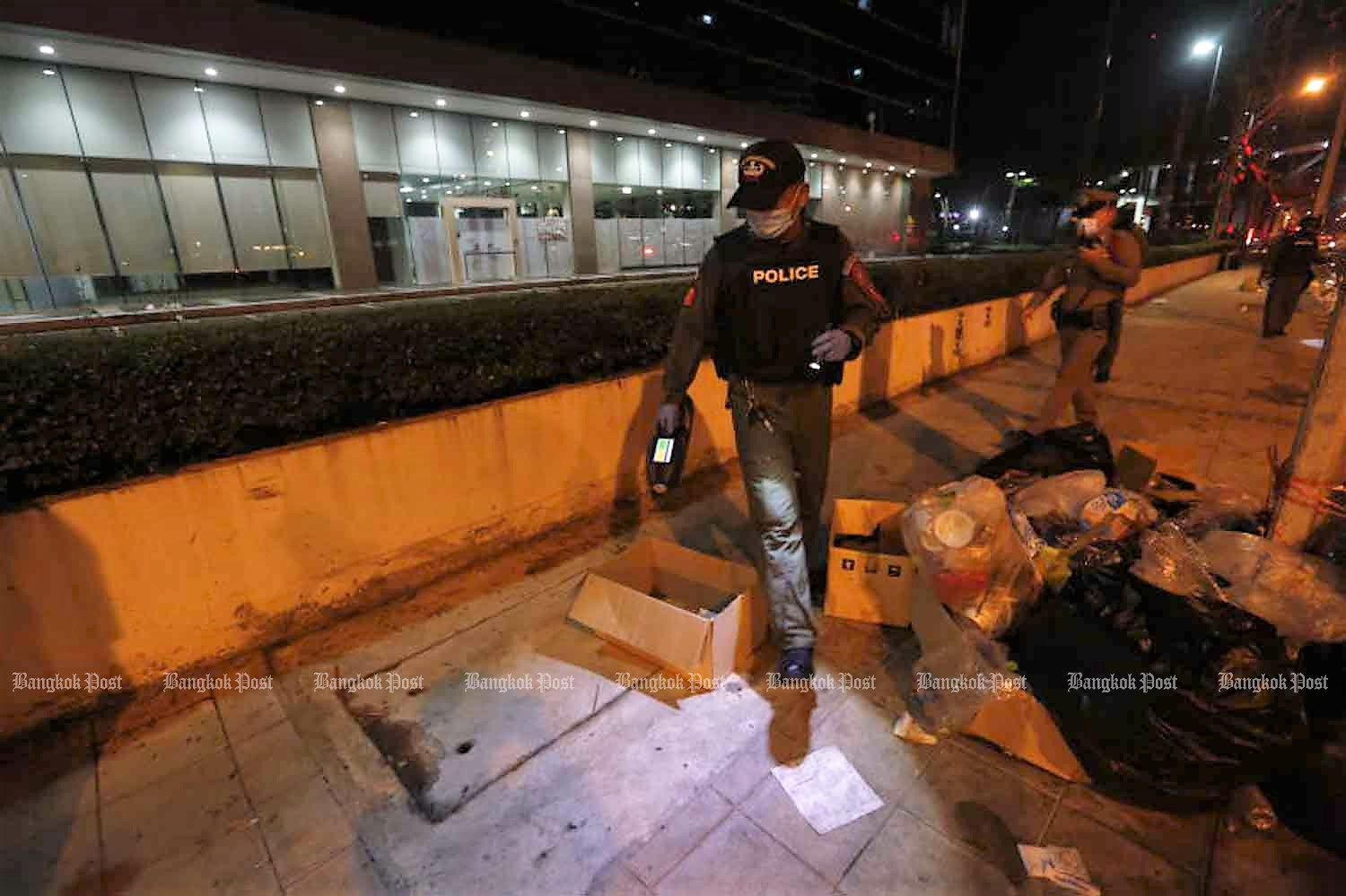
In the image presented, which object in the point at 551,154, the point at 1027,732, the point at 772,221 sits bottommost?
the point at 1027,732

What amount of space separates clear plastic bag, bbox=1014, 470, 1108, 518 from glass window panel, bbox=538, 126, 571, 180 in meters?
17.3

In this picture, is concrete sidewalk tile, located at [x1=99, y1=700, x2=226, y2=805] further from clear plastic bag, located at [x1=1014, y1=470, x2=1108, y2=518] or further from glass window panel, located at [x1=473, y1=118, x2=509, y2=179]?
glass window panel, located at [x1=473, y1=118, x2=509, y2=179]

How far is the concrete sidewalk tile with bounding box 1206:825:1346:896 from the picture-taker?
1593 mm

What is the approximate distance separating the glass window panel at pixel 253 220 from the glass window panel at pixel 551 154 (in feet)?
22.3

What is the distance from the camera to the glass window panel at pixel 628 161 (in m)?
18.9

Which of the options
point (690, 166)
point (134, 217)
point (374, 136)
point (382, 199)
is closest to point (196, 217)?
point (134, 217)

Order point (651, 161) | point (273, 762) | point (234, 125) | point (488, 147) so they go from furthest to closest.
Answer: point (651, 161)
point (488, 147)
point (234, 125)
point (273, 762)

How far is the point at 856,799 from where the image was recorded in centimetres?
191

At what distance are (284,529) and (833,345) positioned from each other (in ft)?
8.16

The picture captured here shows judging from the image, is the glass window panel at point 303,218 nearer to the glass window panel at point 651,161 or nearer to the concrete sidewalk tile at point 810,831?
the glass window panel at point 651,161

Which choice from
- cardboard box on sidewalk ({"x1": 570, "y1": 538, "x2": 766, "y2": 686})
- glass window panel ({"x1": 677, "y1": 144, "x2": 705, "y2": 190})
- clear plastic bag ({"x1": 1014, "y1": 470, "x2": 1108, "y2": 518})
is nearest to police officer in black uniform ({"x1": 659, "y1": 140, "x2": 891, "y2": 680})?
cardboard box on sidewalk ({"x1": 570, "y1": 538, "x2": 766, "y2": 686})

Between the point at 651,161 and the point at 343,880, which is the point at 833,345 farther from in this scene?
the point at 651,161

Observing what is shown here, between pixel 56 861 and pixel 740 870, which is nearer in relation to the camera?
pixel 740 870

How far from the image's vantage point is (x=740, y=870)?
1699 mm
